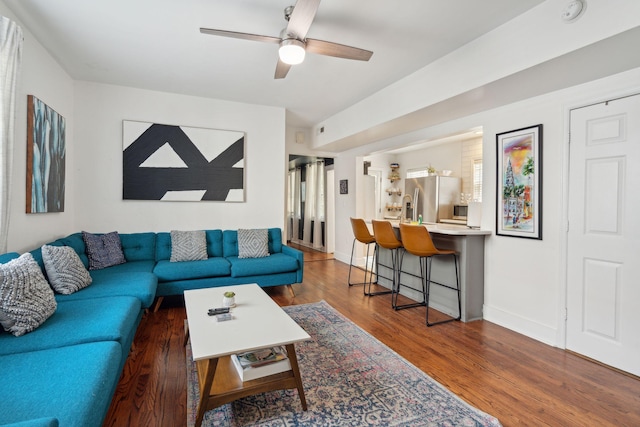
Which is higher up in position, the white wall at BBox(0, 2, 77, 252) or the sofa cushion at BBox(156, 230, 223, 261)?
the white wall at BBox(0, 2, 77, 252)

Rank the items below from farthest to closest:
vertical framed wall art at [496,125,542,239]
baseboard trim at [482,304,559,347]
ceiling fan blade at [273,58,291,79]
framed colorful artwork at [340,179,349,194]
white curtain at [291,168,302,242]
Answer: white curtain at [291,168,302,242]
framed colorful artwork at [340,179,349,194]
vertical framed wall art at [496,125,542,239]
baseboard trim at [482,304,559,347]
ceiling fan blade at [273,58,291,79]

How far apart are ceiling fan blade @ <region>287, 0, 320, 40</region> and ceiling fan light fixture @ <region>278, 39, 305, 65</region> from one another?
0.05 m

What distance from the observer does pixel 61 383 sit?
1.28 metres

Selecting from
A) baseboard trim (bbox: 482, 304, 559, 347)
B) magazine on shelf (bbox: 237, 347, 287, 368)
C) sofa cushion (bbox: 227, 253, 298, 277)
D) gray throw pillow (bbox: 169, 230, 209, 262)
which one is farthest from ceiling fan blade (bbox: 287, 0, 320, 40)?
baseboard trim (bbox: 482, 304, 559, 347)

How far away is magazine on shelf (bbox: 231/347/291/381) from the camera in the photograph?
1.79 m

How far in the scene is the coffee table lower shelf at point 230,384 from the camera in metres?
1.61

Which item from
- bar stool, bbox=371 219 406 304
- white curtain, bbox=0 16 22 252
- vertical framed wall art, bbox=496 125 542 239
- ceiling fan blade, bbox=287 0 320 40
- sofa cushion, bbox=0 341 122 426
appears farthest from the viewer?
bar stool, bbox=371 219 406 304

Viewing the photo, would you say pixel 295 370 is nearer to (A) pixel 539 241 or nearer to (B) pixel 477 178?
(A) pixel 539 241

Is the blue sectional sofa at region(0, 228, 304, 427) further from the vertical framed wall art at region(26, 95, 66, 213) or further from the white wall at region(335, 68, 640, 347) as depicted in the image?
the white wall at region(335, 68, 640, 347)

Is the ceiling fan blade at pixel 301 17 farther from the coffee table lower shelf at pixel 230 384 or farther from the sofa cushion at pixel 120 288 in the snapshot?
the sofa cushion at pixel 120 288

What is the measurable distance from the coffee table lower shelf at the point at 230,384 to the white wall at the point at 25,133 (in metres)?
2.05

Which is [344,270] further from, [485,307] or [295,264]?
[485,307]

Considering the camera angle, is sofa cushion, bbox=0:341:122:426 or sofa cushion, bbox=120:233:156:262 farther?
sofa cushion, bbox=120:233:156:262

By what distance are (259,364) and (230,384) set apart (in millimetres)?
179
